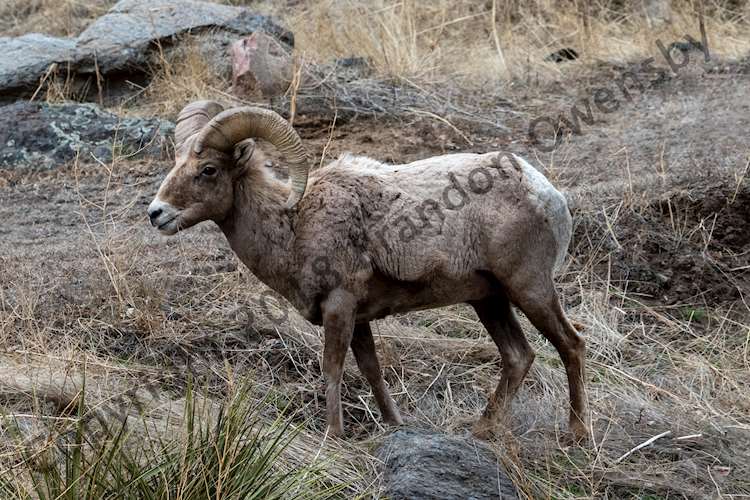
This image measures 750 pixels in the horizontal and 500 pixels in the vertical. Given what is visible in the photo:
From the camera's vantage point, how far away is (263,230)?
5.88m

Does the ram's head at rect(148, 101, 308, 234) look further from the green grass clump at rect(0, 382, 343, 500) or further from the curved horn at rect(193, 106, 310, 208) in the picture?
the green grass clump at rect(0, 382, 343, 500)

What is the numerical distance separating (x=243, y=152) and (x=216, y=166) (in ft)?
0.65

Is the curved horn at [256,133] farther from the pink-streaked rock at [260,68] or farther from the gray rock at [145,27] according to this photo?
the gray rock at [145,27]

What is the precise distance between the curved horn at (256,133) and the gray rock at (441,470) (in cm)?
150

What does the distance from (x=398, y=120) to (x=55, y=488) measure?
6773mm

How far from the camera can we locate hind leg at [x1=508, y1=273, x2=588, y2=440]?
5.73 meters

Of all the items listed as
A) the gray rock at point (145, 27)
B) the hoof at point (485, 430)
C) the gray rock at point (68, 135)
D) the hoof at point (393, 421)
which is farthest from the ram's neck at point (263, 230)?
the gray rock at point (145, 27)

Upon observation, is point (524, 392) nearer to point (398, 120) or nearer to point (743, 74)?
point (398, 120)

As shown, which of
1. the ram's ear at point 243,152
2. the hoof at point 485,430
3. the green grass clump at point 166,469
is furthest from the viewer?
the hoof at point 485,430

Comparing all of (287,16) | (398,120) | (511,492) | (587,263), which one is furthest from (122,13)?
(511,492)

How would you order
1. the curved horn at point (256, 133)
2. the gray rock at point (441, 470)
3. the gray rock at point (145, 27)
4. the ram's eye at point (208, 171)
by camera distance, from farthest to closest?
the gray rock at point (145, 27), the ram's eye at point (208, 171), the curved horn at point (256, 133), the gray rock at point (441, 470)

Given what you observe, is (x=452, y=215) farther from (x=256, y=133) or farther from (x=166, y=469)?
(x=166, y=469)

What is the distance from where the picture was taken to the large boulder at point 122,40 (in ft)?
38.1

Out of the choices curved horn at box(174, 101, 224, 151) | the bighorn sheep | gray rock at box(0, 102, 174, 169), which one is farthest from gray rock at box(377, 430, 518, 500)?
gray rock at box(0, 102, 174, 169)
